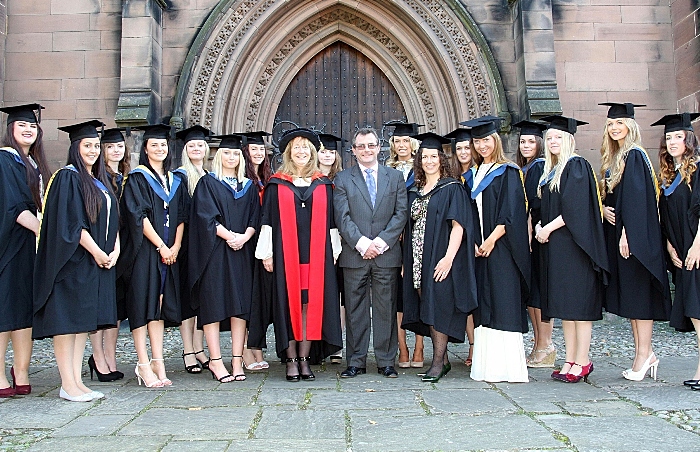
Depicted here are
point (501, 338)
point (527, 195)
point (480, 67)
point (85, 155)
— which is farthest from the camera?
point (480, 67)

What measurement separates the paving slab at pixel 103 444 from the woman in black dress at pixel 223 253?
60.7 inches

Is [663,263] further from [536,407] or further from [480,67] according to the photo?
[480,67]

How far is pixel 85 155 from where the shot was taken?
450cm

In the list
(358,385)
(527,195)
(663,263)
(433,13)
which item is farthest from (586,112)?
(358,385)

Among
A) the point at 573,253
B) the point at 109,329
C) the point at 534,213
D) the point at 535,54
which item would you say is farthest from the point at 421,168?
the point at 535,54

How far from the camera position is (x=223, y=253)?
4992mm

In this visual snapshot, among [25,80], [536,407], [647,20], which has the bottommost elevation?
[536,407]

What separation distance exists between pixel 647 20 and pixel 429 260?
634 cm

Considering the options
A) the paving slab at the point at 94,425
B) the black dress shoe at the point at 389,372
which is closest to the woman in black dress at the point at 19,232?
the paving slab at the point at 94,425

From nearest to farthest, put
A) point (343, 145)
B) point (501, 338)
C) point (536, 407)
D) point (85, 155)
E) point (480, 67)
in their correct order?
point (536, 407), point (85, 155), point (501, 338), point (480, 67), point (343, 145)

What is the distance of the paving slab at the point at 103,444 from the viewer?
10.4 feet

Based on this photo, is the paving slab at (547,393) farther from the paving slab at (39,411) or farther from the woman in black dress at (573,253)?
the paving slab at (39,411)

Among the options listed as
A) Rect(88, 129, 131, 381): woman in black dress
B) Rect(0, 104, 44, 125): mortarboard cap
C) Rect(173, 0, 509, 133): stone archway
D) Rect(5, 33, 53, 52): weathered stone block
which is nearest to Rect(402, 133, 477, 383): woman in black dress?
Rect(88, 129, 131, 381): woman in black dress

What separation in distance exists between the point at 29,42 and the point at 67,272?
6064mm
